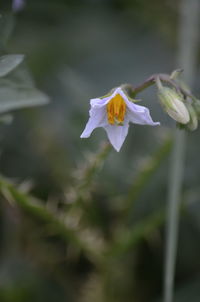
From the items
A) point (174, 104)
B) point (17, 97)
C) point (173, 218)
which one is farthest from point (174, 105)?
point (173, 218)

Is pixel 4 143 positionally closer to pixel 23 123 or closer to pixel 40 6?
pixel 23 123

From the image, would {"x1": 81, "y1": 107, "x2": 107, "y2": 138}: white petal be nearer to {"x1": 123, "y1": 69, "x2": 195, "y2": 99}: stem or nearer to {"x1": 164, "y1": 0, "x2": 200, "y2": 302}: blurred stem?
{"x1": 123, "y1": 69, "x2": 195, "y2": 99}: stem

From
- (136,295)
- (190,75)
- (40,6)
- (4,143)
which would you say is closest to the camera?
(136,295)

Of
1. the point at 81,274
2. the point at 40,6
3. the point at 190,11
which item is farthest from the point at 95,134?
the point at 40,6

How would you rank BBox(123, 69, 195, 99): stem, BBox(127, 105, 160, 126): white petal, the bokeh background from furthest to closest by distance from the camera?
the bokeh background < BBox(123, 69, 195, 99): stem < BBox(127, 105, 160, 126): white petal

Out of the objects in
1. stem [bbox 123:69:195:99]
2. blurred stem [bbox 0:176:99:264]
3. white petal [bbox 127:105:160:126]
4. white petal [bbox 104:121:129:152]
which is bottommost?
blurred stem [bbox 0:176:99:264]

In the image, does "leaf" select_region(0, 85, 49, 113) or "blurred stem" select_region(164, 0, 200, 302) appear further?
"blurred stem" select_region(164, 0, 200, 302)

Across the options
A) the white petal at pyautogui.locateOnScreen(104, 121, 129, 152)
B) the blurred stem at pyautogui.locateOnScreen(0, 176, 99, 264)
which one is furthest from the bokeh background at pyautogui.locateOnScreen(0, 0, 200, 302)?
the white petal at pyautogui.locateOnScreen(104, 121, 129, 152)
